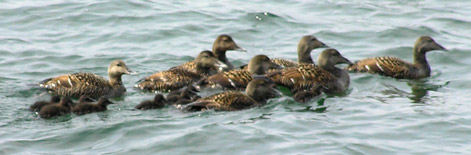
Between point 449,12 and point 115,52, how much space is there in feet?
26.6

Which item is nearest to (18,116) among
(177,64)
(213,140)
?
(213,140)

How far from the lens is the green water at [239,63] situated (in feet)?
35.7

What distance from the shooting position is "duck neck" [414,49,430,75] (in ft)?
49.1

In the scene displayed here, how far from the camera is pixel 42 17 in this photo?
19.5 metres

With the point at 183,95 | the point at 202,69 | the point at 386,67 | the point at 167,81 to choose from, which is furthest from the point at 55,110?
the point at 386,67

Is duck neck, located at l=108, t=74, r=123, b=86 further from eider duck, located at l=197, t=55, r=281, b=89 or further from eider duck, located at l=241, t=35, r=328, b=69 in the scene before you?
eider duck, located at l=241, t=35, r=328, b=69

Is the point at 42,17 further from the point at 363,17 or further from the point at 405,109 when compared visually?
the point at 405,109

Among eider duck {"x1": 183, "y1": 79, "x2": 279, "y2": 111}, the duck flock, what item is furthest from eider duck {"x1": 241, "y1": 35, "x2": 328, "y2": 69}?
eider duck {"x1": 183, "y1": 79, "x2": 279, "y2": 111}

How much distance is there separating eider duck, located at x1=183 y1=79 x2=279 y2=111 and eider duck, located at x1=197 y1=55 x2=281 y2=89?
27.0 inches

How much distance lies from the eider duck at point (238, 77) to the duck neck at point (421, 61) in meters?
2.65

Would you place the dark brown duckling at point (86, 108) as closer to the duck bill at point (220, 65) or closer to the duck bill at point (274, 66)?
the duck bill at point (220, 65)

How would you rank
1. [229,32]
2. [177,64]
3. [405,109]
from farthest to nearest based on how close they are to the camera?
[229,32] < [177,64] < [405,109]

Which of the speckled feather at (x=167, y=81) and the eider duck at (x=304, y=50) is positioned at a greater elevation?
the eider duck at (x=304, y=50)

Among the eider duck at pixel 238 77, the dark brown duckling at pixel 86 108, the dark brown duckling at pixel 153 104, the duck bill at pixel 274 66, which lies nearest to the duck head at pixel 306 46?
the duck bill at pixel 274 66
